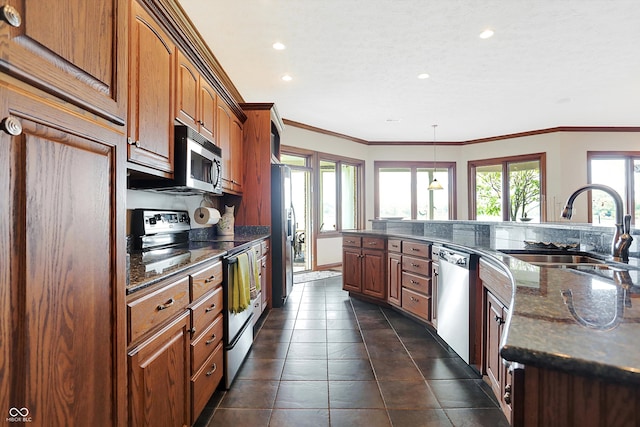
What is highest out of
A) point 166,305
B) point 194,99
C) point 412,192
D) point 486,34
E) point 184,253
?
point 486,34

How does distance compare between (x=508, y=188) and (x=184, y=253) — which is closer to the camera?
(x=184, y=253)

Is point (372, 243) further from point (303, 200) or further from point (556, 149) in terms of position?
point (556, 149)

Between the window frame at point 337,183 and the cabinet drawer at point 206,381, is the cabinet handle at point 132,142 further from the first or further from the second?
the window frame at point 337,183

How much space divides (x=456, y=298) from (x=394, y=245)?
116 cm

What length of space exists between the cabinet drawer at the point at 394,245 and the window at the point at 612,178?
4767 mm

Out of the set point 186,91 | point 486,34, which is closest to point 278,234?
point 186,91

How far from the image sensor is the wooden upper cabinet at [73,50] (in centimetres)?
68

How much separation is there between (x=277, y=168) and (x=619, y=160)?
21.3 ft

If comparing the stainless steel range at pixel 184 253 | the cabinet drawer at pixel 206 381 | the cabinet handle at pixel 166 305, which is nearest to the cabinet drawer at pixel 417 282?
the stainless steel range at pixel 184 253

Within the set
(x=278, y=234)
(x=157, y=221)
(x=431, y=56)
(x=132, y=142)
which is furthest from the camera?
(x=278, y=234)

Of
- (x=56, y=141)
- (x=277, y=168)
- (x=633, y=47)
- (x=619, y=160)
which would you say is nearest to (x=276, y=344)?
(x=277, y=168)

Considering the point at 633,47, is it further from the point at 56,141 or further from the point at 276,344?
the point at 56,141

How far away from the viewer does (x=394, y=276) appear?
11.6 ft

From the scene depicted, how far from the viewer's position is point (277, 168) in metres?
3.86
